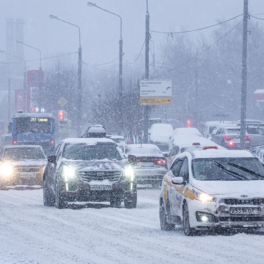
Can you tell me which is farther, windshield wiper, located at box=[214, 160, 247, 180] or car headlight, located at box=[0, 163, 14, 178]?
car headlight, located at box=[0, 163, 14, 178]

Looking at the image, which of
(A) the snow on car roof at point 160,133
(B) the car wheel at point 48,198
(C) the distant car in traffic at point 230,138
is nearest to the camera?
(B) the car wheel at point 48,198

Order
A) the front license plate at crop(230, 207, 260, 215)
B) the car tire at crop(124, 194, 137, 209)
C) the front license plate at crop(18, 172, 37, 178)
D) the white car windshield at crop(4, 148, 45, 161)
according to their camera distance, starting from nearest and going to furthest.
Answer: the front license plate at crop(230, 207, 260, 215) < the car tire at crop(124, 194, 137, 209) < the front license plate at crop(18, 172, 37, 178) < the white car windshield at crop(4, 148, 45, 161)

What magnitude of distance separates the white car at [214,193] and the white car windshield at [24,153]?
12.9m

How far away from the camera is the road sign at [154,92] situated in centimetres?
4147

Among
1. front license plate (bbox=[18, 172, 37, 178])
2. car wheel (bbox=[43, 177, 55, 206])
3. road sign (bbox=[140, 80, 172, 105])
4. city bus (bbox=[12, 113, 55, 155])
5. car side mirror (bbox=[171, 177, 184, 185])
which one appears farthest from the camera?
city bus (bbox=[12, 113, 55, 155])

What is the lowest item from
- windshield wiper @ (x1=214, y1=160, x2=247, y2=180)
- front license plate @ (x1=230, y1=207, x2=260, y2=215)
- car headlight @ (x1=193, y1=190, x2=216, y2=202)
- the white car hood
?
front license plate @ (x1=230, y1=207, x2=260, y2=215)

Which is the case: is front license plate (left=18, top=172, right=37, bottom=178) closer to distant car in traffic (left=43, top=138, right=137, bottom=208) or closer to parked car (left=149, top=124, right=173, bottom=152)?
distant car in traffic (left=43, top=138, right=137, bottom=208)

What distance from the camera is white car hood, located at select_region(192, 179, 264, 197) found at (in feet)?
34.5

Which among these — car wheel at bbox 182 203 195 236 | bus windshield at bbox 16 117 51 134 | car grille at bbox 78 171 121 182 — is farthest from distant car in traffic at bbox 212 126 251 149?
car wheel at bbox 182 203 195 236

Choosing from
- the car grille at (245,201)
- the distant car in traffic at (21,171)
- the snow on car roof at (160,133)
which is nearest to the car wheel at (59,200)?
the car grille at (245,201)

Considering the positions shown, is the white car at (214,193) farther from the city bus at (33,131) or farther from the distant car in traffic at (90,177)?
the city bus at (33,131)

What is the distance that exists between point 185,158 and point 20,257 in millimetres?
4385

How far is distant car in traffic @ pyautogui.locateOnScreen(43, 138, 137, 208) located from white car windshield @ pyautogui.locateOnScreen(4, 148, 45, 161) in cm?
783

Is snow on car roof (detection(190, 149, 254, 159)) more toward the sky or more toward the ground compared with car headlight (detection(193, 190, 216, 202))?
Result: more toward the sky
